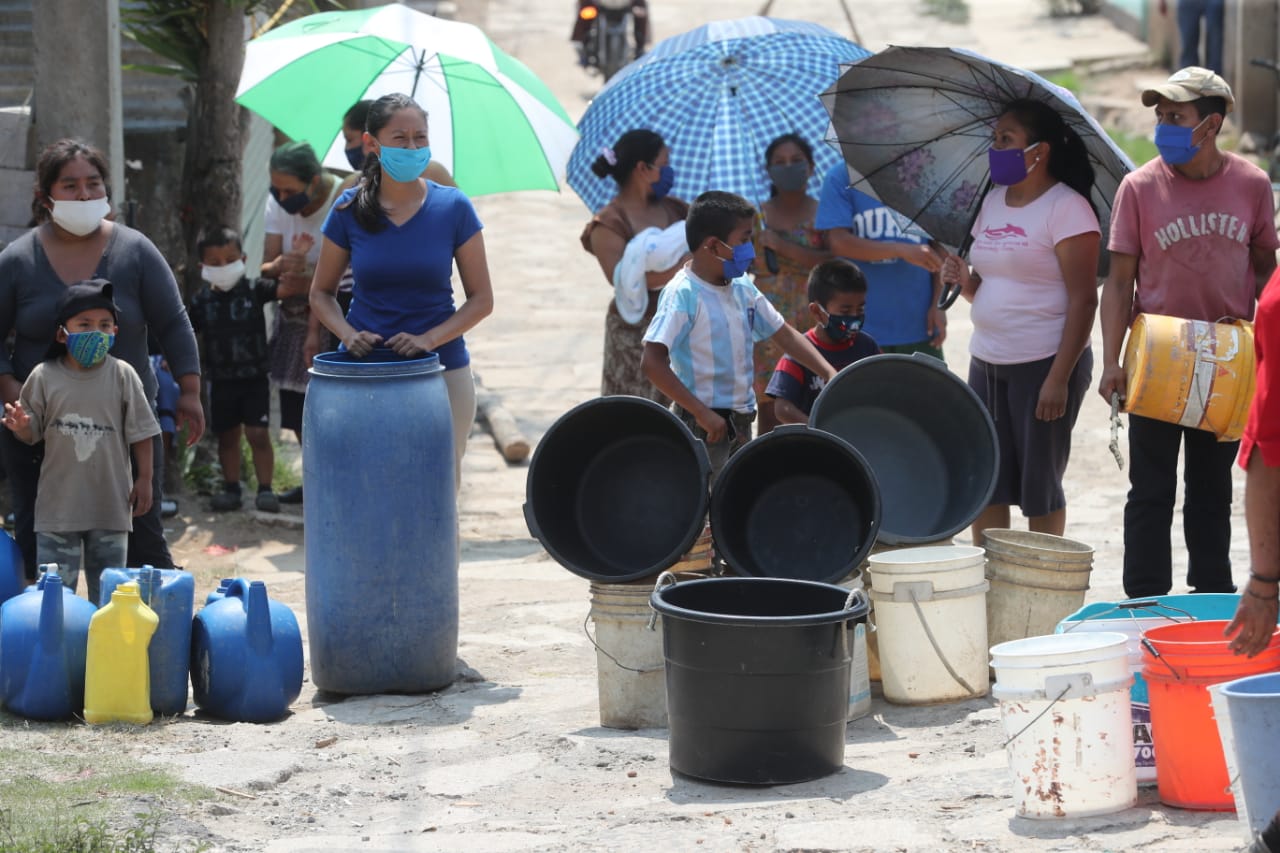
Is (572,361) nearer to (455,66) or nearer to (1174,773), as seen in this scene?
(455,66)

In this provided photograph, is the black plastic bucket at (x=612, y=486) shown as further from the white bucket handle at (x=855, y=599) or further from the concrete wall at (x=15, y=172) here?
the concrete wall at (x=15, y=172)

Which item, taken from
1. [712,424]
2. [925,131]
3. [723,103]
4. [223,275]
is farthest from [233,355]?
[925,131]

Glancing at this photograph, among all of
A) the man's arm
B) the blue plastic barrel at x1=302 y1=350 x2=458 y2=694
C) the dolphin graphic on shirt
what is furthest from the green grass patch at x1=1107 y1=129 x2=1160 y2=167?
the blue plastic barrel at x1=302 y1=350 x2=458 y2=694

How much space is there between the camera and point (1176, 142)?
5.75 metres

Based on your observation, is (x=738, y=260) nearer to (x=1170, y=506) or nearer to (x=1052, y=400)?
(x=1052, y=400)

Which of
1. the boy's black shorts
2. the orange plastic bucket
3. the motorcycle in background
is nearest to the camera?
the orange plastic bucket

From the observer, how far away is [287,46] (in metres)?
8.47

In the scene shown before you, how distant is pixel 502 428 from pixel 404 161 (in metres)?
4.65

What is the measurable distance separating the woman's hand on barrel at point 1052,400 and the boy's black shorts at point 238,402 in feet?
14.1

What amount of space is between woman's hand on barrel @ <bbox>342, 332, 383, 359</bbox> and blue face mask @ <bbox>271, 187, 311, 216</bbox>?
2.68 meters

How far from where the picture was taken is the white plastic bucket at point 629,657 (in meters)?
5.63

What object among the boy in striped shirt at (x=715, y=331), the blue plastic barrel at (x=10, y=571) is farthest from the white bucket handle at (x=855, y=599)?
the blue plastic barrel at (x=10, y=571)

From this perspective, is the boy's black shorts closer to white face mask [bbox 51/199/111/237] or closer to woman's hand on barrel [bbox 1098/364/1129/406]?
white face mask [bbox 51/199/111/237]

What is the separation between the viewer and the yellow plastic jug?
5574mm
